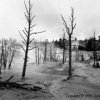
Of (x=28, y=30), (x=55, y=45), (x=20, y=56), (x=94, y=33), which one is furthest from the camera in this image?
(x=55, y=45)

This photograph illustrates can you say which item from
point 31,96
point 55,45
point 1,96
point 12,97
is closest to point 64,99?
point 31,96

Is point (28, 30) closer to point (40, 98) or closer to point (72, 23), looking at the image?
point (72, 23)

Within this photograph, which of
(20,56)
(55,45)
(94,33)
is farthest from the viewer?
(55,45)

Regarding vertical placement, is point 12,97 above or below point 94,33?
below

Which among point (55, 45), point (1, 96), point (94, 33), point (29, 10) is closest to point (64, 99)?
point (1, 96)

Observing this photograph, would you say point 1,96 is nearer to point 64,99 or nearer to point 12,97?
point 12,97

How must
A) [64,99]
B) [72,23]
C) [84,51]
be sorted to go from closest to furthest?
[64,99] → [72,23] → [84,51]

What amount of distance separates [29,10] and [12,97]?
1416cm

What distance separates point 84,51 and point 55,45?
3075 cm

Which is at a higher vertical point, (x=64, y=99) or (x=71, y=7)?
(x=71, y=7)

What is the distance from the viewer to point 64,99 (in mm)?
10688

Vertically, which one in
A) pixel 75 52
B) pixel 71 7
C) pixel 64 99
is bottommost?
pixel 64 99

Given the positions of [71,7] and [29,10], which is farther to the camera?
[71,7]

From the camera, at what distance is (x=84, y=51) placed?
86125 mm
